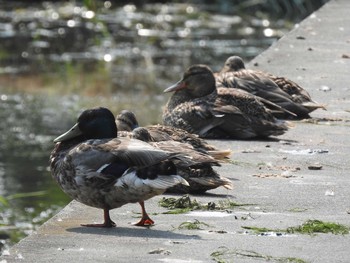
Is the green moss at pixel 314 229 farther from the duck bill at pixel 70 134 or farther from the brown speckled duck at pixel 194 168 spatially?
the duck bill at pixel 70 134

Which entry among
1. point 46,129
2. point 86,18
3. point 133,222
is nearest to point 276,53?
point 46,129

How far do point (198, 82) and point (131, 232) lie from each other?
12.1ft

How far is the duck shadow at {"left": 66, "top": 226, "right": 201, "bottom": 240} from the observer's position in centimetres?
778

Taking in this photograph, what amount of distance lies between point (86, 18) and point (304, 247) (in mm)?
18128

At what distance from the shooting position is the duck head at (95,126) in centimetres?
820

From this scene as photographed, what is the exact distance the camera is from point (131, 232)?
7.86 meters

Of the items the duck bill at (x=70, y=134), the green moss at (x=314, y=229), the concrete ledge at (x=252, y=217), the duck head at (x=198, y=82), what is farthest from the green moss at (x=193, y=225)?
the duck head at (x=198, y=82)

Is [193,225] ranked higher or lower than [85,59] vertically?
higher

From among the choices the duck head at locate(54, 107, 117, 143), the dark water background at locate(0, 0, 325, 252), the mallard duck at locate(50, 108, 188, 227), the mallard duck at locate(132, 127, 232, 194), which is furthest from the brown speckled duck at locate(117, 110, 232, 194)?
the dark water background at locate(0, 0, 325, 252)

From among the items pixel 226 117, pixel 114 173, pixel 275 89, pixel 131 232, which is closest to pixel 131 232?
pixel 131 232

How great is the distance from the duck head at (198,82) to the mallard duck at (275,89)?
0.46 meters

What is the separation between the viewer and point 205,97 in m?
11.2

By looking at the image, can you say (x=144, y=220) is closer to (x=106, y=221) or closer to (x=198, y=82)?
(x=106, y=221)

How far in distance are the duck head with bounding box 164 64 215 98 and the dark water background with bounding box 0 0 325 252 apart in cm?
208
